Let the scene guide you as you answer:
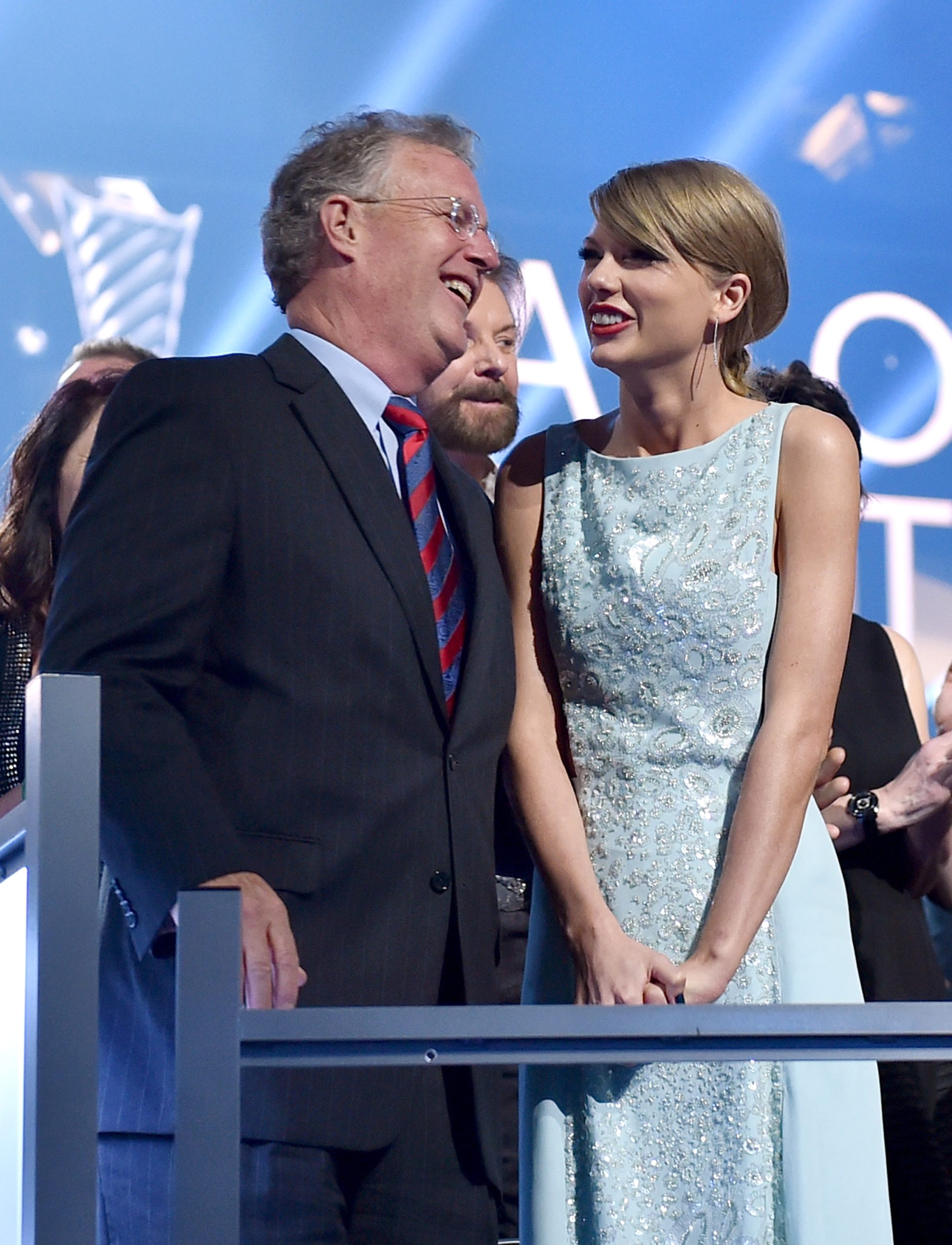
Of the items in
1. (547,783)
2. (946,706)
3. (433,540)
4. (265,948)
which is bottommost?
(265,948)

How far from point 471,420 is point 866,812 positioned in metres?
0.91

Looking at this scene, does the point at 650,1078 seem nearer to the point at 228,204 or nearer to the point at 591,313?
the point at 591,313

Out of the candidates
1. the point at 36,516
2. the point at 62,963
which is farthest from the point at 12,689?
the point at 62,963

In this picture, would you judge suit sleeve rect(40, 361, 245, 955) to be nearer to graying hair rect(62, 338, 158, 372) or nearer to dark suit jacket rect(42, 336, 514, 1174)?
dark suit jacket rect(42, 336, 514, 1174)

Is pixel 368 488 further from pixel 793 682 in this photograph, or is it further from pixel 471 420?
pixel 471 420

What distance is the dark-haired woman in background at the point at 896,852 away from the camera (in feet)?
7.14

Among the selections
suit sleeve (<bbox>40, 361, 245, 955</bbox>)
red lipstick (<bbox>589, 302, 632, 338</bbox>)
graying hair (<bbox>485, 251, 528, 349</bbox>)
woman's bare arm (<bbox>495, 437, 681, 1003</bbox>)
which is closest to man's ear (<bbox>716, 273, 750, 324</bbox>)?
red lipstick (<bbox>589, 302, 632, 338</bbox>)

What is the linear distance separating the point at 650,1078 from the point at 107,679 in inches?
27.7

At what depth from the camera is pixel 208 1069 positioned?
1087 millimetres

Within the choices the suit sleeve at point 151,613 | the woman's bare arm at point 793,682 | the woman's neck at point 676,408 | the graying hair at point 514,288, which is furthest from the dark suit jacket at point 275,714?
the graying hair at point 514,288

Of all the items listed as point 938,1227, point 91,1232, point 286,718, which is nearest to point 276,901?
point 286,718

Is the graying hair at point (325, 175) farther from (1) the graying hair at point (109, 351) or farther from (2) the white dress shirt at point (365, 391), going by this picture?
(1) the graying hair at point (109, 351)

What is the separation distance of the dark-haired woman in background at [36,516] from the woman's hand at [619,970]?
975mm

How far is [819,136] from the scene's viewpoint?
386 centimetres
